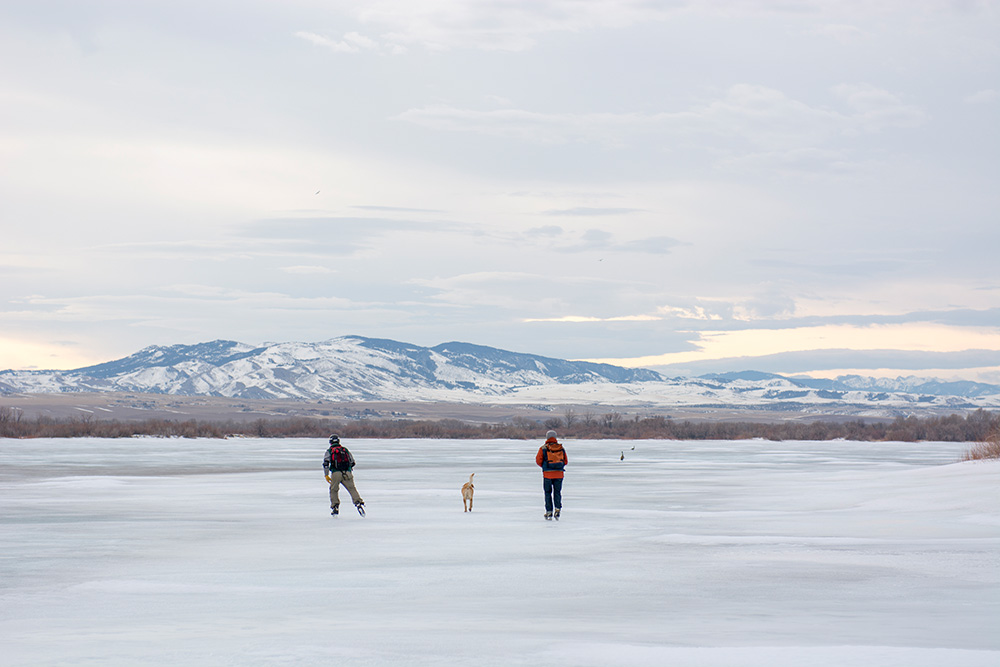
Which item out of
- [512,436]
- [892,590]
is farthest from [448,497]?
[512,436]

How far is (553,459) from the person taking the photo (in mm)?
21812

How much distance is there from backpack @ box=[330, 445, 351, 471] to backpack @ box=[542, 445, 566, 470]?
12.6ft

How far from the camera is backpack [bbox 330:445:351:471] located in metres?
22.9

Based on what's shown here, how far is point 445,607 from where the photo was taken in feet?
38.1

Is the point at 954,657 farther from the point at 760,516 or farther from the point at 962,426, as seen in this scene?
the point at 962,426

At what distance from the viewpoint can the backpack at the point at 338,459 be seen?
22.9 metres

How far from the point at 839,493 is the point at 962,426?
81263 millimetres

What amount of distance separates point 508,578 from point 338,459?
9.58 metres

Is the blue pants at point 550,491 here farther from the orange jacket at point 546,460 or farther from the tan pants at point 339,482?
the tan pants at point 339,482

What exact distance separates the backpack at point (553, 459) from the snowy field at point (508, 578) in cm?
104

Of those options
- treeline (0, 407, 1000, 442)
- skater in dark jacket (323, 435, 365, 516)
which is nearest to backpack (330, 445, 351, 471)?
skater in dark jacket (323, 435, 365, 516)

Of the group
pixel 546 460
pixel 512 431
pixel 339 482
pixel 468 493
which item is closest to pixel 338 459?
pixel 339 482

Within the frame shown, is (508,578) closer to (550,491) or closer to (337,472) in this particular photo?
(550,491)

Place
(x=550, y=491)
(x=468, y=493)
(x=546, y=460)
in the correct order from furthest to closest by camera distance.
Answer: (x=468, y=493), (x=550, y=491), (x=546, y=460)
